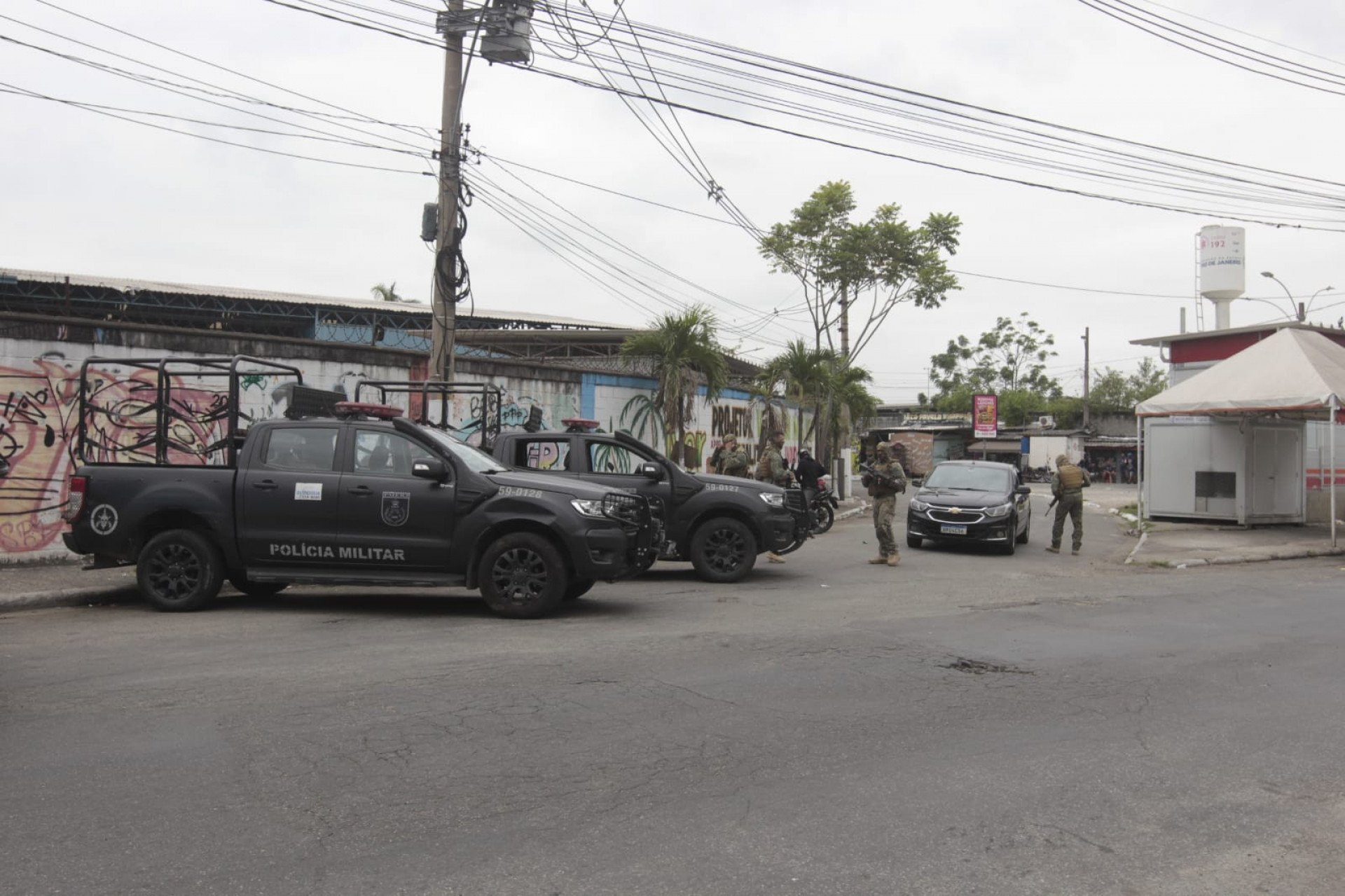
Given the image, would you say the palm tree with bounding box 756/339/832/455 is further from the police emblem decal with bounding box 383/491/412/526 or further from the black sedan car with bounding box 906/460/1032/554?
the police emblem decal with bounding box 383/491/412/526

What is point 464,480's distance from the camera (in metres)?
9.03

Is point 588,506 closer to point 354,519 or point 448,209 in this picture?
point 354,519

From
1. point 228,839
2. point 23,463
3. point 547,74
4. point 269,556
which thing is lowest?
point 228,839

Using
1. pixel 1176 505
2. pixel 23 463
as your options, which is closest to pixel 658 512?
pixel 23 463

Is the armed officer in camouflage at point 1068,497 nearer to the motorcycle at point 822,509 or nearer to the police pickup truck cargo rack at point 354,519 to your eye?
the motorcycle at point 822,509

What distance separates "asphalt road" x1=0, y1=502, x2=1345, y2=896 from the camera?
380 centimetres

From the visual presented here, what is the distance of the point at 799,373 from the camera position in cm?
2552

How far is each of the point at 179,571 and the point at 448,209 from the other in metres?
6.82

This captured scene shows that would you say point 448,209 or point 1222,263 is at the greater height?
point 1222,263

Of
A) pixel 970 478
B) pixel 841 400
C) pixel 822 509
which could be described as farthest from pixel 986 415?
pixel 970 478

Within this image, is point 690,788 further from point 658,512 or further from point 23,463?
point 23,463

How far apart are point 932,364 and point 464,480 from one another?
78116 mm

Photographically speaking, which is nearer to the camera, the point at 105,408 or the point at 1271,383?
the point at 105,408

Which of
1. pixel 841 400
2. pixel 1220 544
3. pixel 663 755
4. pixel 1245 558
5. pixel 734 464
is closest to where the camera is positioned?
pixel 663 755
